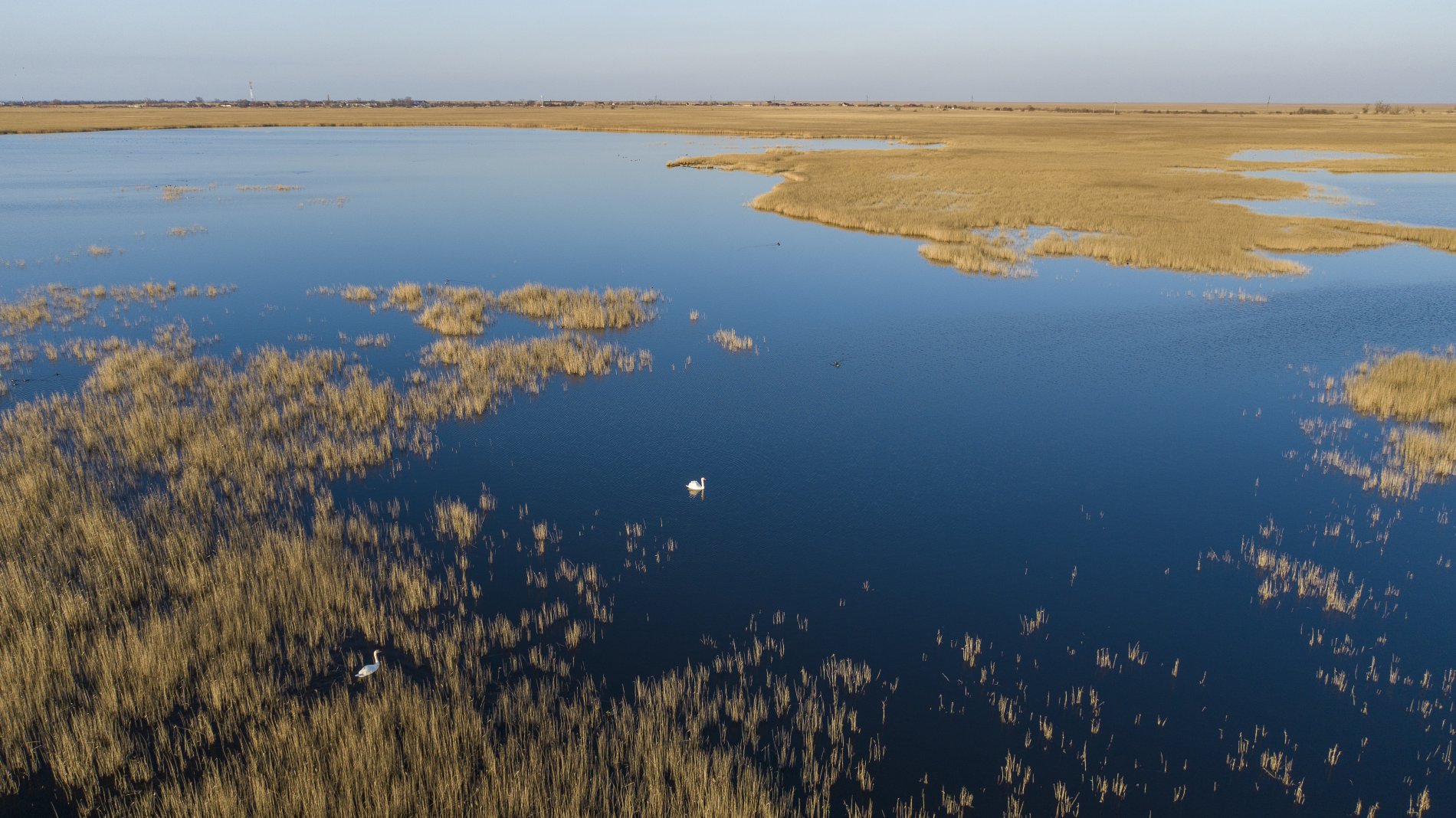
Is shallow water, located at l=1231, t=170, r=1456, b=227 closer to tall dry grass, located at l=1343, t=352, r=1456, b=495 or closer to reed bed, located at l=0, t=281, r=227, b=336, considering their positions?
tall dry grass, located at l=1343, t=352, r=1456, b=495

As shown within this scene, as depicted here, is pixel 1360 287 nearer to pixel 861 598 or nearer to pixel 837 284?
pixel 837 284

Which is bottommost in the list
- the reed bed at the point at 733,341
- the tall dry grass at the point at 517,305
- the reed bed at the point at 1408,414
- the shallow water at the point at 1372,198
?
the reed bed at the point at 1408,414

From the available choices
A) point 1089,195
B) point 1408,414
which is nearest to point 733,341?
point 1408,414

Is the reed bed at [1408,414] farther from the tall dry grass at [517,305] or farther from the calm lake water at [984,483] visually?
the tall dry grass at [517,305]

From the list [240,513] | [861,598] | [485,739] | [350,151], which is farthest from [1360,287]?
[350,151]

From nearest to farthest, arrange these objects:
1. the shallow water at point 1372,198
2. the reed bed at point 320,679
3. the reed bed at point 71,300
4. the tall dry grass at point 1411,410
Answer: the reed bed at point 320,679 → the tall dry grass at point 1411,410 → the reed bed at point 71,300 → the shallow water at point 1372,198

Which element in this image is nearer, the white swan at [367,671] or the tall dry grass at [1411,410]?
the white swan at [367,671]

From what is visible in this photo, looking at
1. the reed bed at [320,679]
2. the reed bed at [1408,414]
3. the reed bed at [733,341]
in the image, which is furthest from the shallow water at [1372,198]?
the reed bed at [320,679]

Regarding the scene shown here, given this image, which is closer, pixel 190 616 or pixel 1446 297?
pixel 190 616
